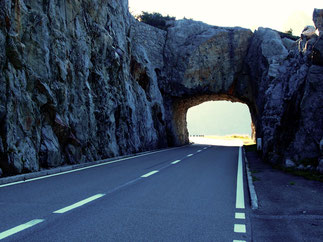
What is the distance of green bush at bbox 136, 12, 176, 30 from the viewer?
40812 millimetres

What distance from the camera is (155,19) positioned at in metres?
41.4

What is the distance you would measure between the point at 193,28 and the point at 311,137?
2919 cm

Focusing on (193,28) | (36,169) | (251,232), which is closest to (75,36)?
(36,169)

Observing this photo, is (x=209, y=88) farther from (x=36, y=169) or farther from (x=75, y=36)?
(x=36, y=169)

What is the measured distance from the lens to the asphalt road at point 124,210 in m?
4.46

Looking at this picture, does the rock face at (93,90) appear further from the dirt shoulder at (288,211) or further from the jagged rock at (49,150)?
the dirt shoulder at (288,211)

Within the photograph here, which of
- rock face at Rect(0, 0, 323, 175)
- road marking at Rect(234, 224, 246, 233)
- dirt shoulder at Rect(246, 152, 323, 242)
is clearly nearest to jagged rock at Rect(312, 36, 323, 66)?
rock face at Rect(0, 0, 323, 175)

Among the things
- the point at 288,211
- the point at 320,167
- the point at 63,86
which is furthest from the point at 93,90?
the point at 288,211

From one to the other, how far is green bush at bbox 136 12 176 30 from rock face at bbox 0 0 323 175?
7949 millimetres

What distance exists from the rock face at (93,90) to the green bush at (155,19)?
795 centimetres

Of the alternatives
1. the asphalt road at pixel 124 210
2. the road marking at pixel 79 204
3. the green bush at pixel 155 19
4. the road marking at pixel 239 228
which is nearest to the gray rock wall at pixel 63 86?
the asphalt road at pixel 124 210

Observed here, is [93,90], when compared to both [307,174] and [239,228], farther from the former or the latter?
[239,228]

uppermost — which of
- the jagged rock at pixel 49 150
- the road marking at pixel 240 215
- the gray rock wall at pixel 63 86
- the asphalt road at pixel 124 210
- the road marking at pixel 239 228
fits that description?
the gray rock wall at pixel 63 86

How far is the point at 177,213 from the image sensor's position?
18.7 feet
